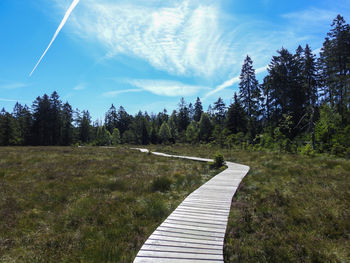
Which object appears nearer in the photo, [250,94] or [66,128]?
[250,94]

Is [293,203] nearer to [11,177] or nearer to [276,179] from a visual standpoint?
[276,179]

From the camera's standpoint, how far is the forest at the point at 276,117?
69.1 ft

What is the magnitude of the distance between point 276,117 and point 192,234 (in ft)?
123

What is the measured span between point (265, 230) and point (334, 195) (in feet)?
13.6

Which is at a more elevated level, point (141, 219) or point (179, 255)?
point (179, 255)

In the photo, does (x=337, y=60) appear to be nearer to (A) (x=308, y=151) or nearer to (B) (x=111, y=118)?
(A) (x=308, y=151)

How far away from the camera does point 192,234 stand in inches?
178

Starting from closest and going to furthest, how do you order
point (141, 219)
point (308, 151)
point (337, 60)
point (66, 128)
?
point (141, 219) < point (308, 151) < point (337, 60) < point (66, 128)

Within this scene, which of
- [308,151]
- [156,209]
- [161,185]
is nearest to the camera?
[156,209]

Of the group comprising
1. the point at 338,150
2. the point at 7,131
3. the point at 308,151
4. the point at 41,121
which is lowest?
the point at 308,151

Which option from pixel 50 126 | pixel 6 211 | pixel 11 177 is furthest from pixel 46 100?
pixel 6 211

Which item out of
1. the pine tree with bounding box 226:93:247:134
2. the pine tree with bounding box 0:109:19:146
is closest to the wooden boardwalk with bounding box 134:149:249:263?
the pine tree with bounding box 226:93:247:134

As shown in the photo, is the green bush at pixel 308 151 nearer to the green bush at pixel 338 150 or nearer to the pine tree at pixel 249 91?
the green bush at pixel 338 150

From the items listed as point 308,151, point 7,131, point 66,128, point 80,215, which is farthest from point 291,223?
point 66,128
